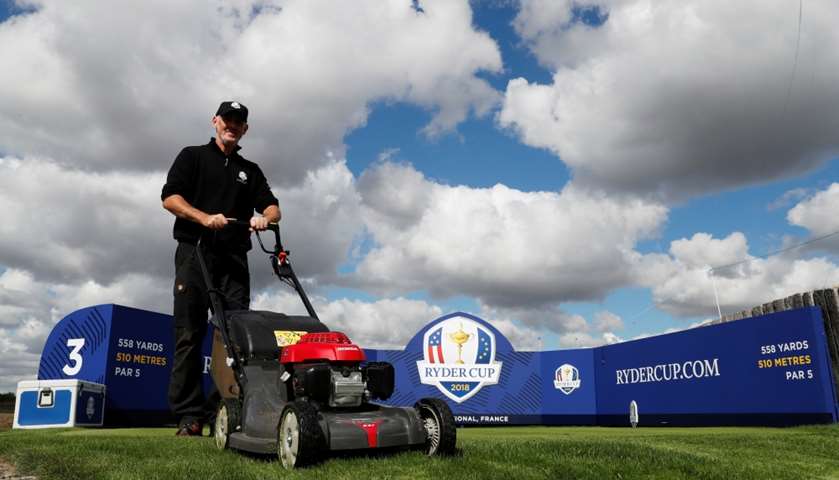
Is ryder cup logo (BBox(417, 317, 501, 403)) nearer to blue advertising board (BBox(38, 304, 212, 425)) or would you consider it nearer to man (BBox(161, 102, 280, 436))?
blue advertising board (BBox(38, 304, 212, 425))

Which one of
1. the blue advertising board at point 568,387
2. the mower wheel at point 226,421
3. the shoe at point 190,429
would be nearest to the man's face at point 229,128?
the mower wheel at point 226,421

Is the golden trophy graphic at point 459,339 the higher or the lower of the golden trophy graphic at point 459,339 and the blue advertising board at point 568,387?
the higher

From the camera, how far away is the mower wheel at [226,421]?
424 cm

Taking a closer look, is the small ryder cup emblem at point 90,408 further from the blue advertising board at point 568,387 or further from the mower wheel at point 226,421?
the blue advertising board at point 568,387

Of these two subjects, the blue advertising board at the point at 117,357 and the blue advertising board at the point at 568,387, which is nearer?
the blue advertising board at the point at 117,357

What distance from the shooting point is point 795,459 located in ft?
15.5

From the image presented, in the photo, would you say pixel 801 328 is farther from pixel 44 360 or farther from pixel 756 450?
pixel 44 360

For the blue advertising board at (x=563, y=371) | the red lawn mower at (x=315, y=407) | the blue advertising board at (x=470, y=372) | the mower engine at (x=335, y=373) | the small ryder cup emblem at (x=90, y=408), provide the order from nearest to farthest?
the red lawn mower at (x=315, y=407) → the mower engine at (x=335, y=373) → the small ryder cup emblem at (x=90, y=408) → the blue advertising board at (x=563, y=371) → the blue advertising board at (x=470, y=372)

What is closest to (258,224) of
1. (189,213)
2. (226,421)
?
(189,213)

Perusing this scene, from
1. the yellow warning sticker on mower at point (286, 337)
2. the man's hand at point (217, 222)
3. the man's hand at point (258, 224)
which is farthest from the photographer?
the man's hand at point (258, 224)

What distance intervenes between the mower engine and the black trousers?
65.1 inches

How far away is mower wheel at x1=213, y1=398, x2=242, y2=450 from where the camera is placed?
167 inches

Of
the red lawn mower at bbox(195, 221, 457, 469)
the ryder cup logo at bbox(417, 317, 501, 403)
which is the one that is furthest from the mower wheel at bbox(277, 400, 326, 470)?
the ryder cup logo at bbox(417, 317, 501, 403)

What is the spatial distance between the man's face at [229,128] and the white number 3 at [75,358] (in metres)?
6.96
